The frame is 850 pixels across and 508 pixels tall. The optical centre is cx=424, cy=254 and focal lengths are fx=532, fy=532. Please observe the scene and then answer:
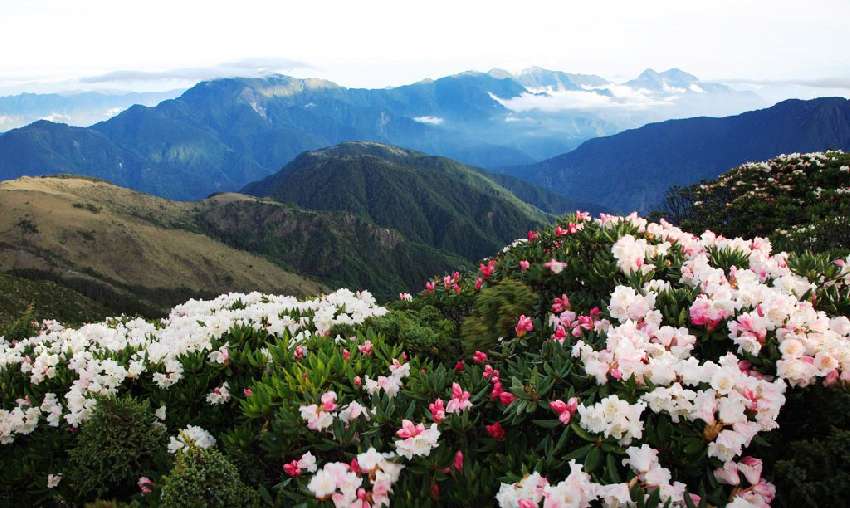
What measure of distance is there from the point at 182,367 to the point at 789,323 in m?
7.29

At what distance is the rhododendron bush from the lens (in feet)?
13.8

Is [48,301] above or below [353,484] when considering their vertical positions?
below

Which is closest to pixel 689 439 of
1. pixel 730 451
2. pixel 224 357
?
pixel 730 451

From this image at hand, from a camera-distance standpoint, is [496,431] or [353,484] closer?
[353,484]

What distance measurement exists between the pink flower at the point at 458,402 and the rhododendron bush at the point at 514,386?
0.06ft

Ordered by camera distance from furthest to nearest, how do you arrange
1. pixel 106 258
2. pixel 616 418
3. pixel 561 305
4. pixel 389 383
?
pixel 106 258
pixel 561 305
pixel 389 383
pixel 616 418

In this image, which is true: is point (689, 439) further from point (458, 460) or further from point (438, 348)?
point (438, 348)

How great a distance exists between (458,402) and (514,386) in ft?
1.85

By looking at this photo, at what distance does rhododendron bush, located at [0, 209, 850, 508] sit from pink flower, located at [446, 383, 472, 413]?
17 mm

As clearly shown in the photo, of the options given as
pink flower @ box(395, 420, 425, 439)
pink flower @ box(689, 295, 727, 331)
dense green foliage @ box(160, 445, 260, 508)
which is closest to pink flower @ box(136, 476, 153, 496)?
dense green foliage @ box(160, 445, 260, 508)

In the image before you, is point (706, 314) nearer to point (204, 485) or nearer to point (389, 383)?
point (389, 383)

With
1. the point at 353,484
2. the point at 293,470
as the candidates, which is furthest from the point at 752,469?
the point at 293,470

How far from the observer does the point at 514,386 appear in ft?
16.0

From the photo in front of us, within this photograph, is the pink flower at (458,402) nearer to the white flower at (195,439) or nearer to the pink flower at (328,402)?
the pink flower at (328,402)
